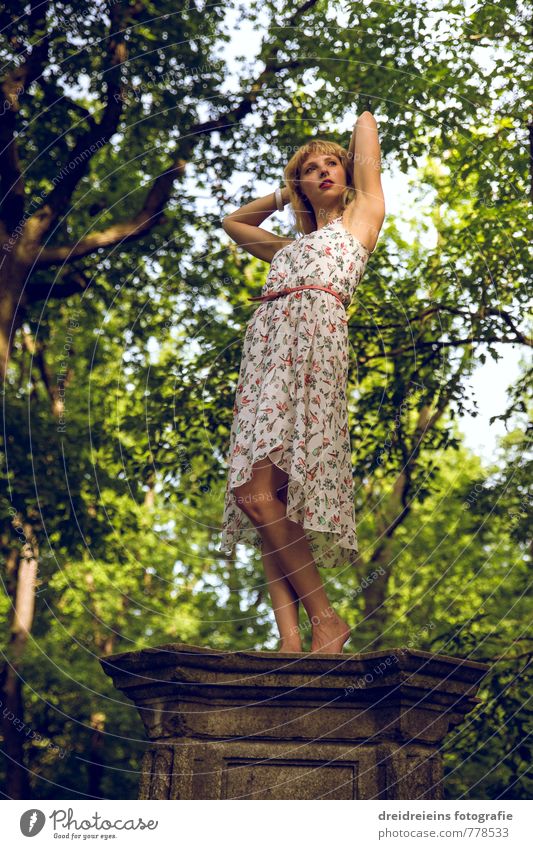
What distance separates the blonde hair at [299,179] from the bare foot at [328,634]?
227 cm

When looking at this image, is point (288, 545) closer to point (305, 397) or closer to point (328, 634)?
point (328, 634)

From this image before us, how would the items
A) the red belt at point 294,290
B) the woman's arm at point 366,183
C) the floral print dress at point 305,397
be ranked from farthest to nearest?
1. the woman's arm at point 366,183
2. the red belt at point 294,290
3. the floral print dress at point 305,397

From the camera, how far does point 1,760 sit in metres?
17.2

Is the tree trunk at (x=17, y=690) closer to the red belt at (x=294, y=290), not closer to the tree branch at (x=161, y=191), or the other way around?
the tree branch at (x=161, y=191)

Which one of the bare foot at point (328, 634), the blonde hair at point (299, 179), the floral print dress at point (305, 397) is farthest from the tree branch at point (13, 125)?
the bare foot at point (328, 634)

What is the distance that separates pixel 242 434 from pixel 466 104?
633 centimetres

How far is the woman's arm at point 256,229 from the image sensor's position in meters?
5.84

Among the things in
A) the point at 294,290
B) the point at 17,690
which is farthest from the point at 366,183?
the point at 17,690

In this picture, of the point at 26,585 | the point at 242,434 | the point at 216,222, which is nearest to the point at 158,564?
the point at 26,585

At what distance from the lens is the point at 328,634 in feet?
16.2

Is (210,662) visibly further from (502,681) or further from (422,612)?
(422,612)

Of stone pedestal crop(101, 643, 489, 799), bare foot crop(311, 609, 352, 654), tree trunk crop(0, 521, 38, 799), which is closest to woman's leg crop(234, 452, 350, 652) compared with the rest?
bare foot crop(311, 609, 352, 654)

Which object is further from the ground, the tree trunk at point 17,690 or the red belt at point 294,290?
the tree trunk at point 17,690

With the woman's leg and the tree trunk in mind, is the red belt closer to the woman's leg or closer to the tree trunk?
the woman's leg
